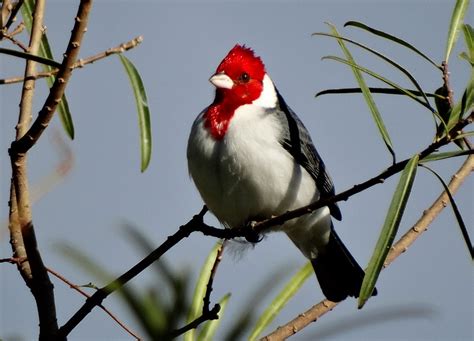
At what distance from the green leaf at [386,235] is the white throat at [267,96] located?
7.53 ft

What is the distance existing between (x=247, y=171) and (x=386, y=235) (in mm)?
1772

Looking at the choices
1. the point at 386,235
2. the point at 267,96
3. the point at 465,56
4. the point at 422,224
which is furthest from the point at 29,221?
the point at 267,96

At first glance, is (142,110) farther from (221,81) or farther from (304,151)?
(221,81)

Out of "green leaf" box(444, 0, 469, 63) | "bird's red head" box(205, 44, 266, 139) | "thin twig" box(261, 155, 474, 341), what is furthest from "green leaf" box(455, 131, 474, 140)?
"bird's red head" box(205, 44, 266, 139)

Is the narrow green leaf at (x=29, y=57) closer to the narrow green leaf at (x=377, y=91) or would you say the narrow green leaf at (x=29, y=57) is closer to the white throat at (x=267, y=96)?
the narrow green leaf at (x=377, y=91)

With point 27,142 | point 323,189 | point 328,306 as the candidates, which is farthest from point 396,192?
point 323,189

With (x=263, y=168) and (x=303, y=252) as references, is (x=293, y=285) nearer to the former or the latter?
(x=263, y=168)

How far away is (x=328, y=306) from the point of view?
279 cm

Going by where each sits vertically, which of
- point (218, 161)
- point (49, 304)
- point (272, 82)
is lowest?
point (49, 304)

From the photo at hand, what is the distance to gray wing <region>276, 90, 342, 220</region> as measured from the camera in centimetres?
402

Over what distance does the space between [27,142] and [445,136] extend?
1188 mm

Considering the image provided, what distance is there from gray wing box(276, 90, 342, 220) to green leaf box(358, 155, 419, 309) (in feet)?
6.15

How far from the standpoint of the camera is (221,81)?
4332mm

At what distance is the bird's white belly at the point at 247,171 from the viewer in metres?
3.81
